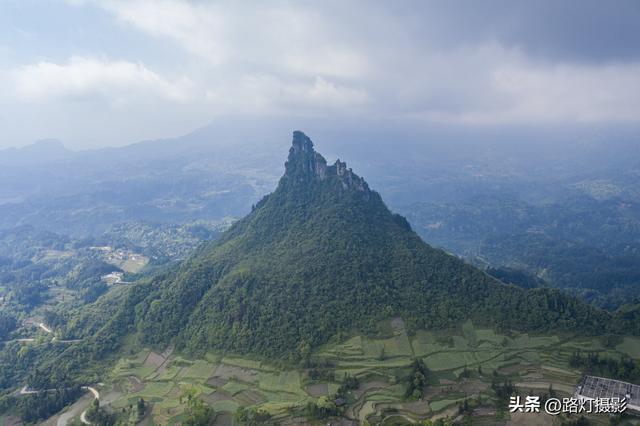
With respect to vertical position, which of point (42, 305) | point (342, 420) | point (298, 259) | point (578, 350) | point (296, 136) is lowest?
point (42, 305)

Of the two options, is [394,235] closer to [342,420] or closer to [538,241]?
[342,420]

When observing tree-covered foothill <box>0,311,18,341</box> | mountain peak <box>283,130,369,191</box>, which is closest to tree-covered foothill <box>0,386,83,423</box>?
tree-covered foothill <box>0,311,18,341</box>

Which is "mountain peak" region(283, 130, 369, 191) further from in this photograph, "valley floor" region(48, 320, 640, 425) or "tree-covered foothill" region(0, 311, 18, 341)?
"tree-covered foothill" region(0, 311, 18, 341)

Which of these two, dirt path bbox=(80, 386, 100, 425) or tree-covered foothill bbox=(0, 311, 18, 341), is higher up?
dirt path bbox=(80, 386, 100, 425)

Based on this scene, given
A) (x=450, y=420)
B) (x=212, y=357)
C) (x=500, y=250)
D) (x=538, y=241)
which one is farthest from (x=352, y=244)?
(x=538, y=241)

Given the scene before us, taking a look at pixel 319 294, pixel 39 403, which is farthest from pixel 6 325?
pixel 319 294

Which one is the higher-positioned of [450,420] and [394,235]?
[394,235]
